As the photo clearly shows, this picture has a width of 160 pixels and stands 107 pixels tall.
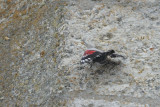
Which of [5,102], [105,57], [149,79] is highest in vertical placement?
[105,57]

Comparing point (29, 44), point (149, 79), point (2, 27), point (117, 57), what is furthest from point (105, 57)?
point (2, 27)

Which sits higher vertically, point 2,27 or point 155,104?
point 2,27

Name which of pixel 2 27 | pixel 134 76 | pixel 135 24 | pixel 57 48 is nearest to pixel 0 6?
pixel 2 27

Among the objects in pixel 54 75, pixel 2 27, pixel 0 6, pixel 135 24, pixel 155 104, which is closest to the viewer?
pixel 155 104

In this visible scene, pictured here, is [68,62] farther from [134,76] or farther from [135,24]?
[135,24]

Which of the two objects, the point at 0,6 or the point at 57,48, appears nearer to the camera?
the point at 57,48

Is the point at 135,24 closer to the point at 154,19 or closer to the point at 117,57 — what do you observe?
the point at 154,19

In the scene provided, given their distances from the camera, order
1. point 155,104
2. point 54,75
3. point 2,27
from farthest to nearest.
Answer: point 2,27 < point 54,75 < point 155,104
